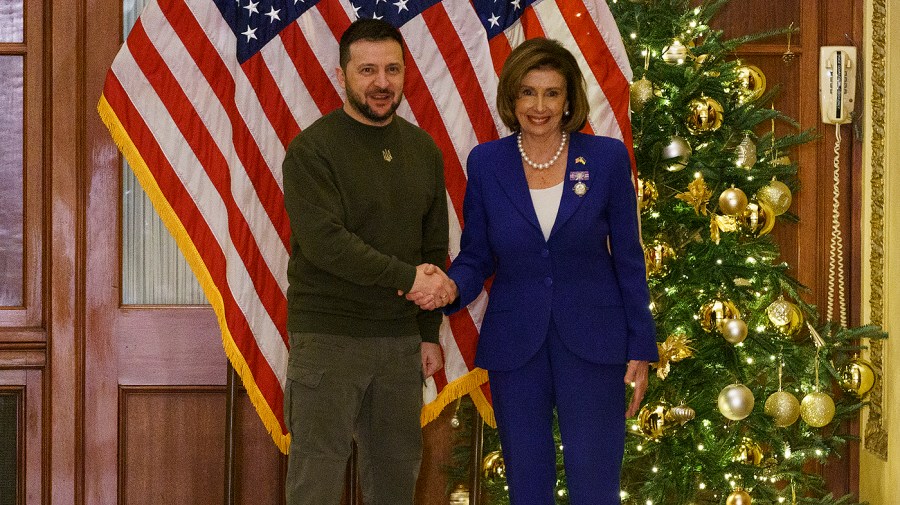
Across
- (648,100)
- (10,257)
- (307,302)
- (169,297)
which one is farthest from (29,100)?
(648,100)

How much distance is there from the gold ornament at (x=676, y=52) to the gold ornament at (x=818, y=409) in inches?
47.0

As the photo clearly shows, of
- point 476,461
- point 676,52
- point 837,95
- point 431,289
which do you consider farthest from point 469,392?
point 837,95

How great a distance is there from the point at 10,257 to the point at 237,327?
1018 mm

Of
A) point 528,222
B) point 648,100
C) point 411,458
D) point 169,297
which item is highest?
point 648,100

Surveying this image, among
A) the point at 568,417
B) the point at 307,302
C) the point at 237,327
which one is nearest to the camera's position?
the point at 568,417

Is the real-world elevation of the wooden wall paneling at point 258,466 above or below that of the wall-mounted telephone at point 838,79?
below

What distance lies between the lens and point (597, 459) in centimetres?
243

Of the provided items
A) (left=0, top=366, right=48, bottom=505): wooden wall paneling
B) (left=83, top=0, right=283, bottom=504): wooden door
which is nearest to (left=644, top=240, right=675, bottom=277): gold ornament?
(left=83, top=0, right=283, bottom=504): wooden door

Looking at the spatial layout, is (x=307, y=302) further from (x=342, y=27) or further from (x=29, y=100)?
(x=29, y=100)

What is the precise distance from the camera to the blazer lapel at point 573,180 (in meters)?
2.44

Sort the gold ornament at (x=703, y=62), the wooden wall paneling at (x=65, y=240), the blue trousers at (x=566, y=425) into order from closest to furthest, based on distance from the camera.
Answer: the blue trousers at (x=566, y=425) → the gold ornament at (x=703, y=62) → the wooden wall paneling at (x=65, y=240)

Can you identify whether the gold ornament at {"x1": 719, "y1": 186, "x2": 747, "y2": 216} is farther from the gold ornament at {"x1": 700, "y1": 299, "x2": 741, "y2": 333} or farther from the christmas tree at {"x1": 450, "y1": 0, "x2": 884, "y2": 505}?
the gold ornament at {"x1": 700, "y1": 299, "x2": 741, "y2": 333}

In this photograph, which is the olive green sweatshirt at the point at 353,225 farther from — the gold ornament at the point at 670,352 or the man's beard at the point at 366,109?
the gold ornament at the point at 670,352

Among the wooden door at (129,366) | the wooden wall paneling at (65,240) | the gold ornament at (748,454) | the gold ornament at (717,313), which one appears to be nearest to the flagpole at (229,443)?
the wooden door at (129,366)
